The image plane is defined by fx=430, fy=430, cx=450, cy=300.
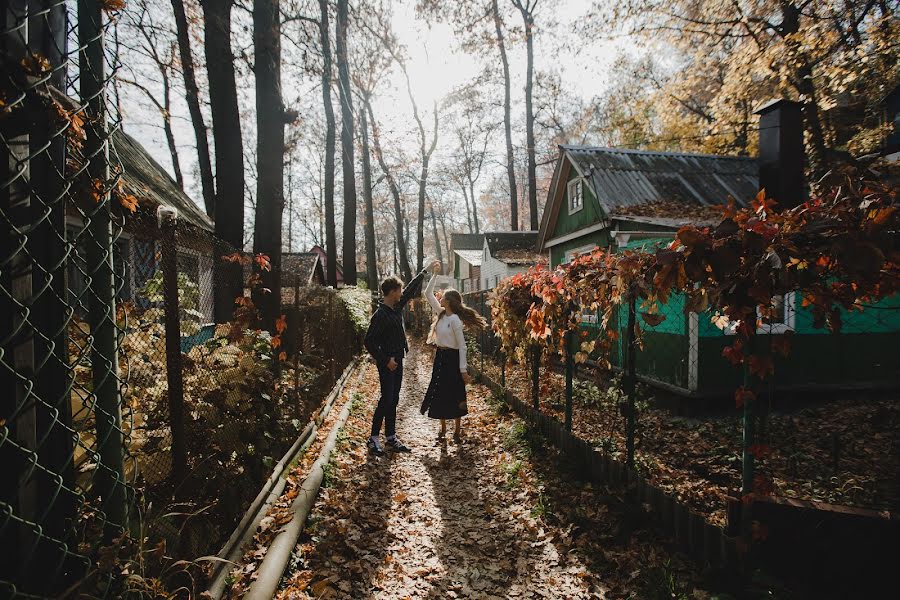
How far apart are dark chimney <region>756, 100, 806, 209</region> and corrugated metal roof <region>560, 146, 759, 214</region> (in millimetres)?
3700

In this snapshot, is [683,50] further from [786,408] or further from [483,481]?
[483,481]

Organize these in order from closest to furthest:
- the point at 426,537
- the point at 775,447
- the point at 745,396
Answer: the point at 745,396 < the point at 426,537 < the point at 775,447

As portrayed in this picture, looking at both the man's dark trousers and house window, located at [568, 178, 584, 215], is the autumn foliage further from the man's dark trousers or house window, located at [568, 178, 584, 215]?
house window, located at [568, 178, 584, 215]

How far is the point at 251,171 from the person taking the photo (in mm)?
27422

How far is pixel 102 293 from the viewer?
1640 millimetres

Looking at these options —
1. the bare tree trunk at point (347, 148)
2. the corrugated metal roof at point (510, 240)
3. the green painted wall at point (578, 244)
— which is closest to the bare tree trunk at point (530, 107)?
the corrugated metal roof at point (510, 240)

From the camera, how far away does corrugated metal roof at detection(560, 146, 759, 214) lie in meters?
13.1

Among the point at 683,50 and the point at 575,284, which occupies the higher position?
the point at 683,50

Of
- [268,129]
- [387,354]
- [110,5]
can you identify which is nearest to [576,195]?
[268,129]

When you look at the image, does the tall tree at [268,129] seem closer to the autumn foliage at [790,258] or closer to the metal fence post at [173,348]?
the metal fence post at [173,348]

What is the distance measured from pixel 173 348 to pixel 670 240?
700 centimetres

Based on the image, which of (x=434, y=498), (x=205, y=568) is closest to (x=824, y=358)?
(x=434, y=498)

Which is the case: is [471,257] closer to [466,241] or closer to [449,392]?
[466,241]

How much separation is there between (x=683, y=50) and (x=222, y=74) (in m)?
15.3
